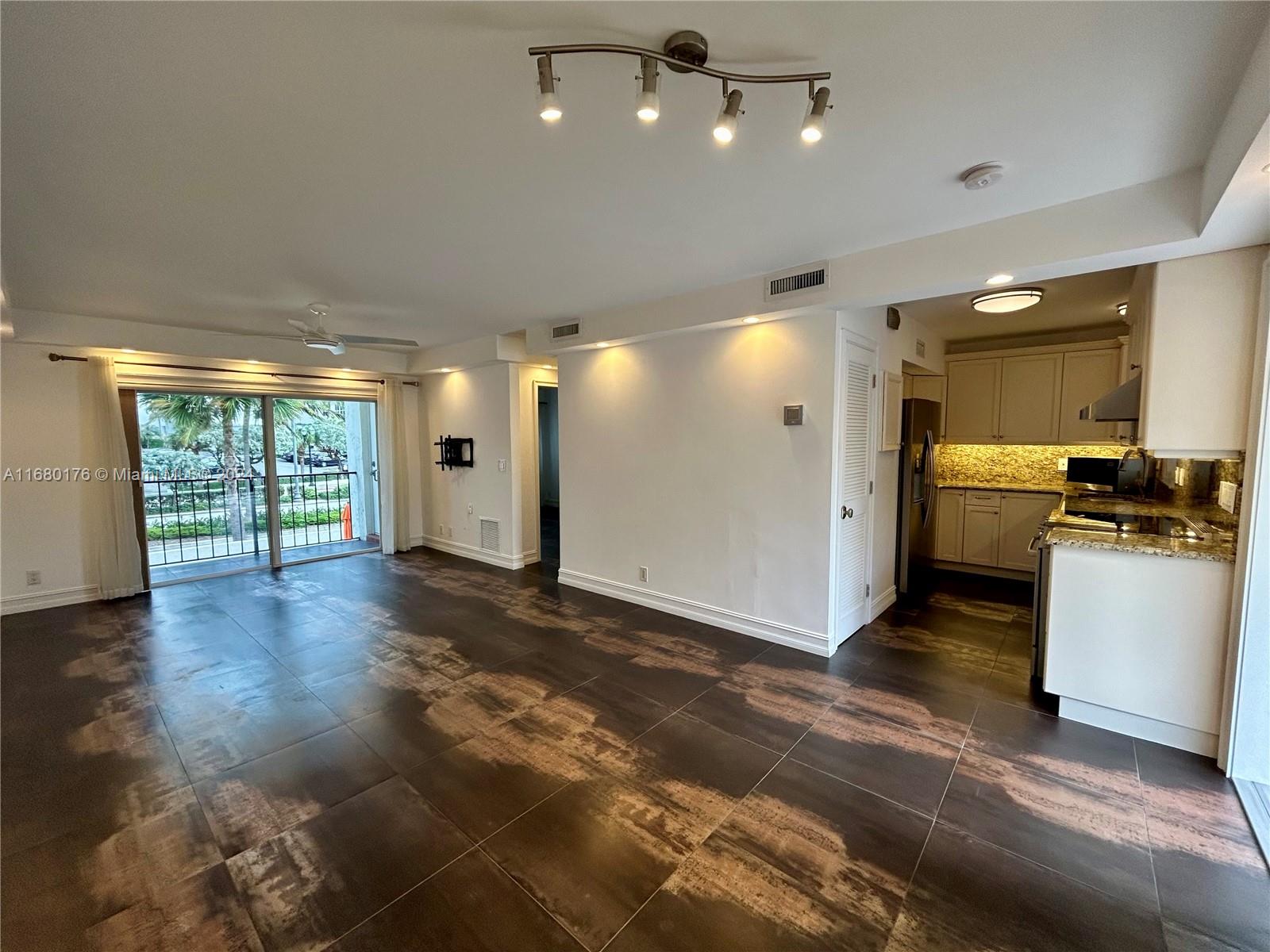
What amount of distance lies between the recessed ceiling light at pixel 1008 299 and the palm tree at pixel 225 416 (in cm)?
755

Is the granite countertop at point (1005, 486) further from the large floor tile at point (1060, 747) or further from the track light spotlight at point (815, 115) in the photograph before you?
the track light spotlight at point (815, 115)

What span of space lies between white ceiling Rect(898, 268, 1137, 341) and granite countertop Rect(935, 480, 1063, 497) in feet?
5.49

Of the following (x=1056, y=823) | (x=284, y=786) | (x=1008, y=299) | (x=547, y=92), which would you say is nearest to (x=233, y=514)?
(x=284, y=786)

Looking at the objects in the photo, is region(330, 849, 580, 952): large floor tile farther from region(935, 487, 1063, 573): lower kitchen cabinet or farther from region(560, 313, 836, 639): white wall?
region(935, 487, 1063, 573): lower kitchen cabinet

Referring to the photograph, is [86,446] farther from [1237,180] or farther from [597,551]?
[1237,180]

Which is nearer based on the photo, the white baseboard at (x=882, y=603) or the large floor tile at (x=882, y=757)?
the large floor tile at (x=882, y=757)

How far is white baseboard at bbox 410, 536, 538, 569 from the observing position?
622 cm

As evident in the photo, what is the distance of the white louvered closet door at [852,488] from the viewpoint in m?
3.63

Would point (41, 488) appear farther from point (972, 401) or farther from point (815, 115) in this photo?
point (972, 401)

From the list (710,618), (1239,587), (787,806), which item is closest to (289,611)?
(710,618)

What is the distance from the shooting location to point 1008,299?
3734mm

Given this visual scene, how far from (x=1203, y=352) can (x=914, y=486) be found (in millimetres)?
2528

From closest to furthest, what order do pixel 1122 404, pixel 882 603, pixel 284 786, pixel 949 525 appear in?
pixel 284 786, pixel 1122 404, pixel 882 603, pixel 949 525

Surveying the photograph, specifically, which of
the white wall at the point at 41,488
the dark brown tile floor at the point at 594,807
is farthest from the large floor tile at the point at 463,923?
the white wall at the point at 41,488
